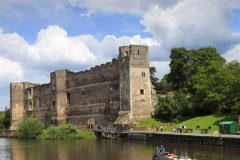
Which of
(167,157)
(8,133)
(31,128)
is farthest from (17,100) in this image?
(167,157)

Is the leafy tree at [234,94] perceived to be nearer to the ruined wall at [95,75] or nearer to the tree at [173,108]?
the tree at [173,108]

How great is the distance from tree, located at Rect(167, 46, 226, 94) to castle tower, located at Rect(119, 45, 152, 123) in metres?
9.52

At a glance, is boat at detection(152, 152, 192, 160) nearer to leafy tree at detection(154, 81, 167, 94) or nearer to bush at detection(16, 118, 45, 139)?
bush at detection(16, 118, 45, 139)

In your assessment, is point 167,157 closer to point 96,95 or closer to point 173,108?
point 173,108

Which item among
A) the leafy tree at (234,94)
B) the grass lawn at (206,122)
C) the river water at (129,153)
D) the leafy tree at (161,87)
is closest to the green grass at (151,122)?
the grass lawn at (206,122)

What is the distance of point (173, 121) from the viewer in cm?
4272

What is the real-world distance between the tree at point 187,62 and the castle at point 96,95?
851cm

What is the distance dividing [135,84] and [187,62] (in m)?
13.9

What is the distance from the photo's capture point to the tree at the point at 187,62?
173 ft

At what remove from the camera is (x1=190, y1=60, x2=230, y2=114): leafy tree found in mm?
40406

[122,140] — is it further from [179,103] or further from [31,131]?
[31,131]

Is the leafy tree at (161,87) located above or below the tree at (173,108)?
above

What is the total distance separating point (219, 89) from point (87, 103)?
78.5ft

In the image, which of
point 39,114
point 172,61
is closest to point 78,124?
point 39,114
